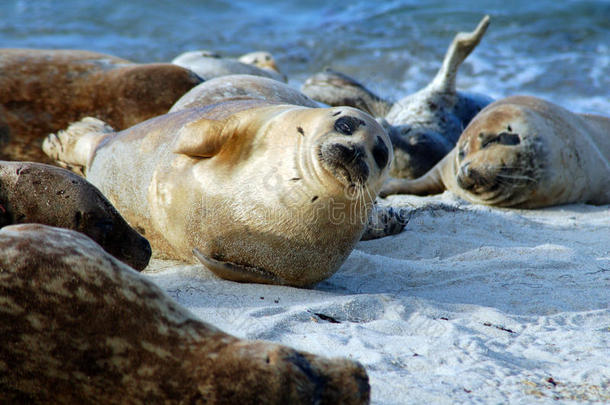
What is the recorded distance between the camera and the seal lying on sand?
730 cm

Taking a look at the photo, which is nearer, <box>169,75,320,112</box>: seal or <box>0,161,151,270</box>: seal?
<box>0,161,151,270</box>: seal

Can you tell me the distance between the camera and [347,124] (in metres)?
3.57

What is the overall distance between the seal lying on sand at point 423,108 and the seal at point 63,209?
3588 millimetres

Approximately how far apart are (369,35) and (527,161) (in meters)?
9.81

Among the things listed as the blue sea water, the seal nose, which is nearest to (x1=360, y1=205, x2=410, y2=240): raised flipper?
the seal nose

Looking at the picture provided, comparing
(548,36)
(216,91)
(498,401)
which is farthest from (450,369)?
(548,36)

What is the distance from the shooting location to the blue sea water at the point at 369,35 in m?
12.5

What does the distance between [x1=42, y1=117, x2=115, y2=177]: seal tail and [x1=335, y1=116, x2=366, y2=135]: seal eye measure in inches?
79.7

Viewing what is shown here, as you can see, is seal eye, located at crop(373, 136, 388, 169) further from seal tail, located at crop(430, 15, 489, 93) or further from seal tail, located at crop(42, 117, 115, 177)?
seal tail, located at crop(430, 15, 489, 93)

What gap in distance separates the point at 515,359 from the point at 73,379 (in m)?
1.55

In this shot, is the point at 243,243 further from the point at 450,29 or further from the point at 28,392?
the point at 450,29

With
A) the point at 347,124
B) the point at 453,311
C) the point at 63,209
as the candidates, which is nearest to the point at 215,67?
the point at 63,209

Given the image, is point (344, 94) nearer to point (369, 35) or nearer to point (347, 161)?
point (347, 161)

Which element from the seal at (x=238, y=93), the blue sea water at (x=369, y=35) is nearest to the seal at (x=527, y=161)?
the seal at (x=238, y=93)
